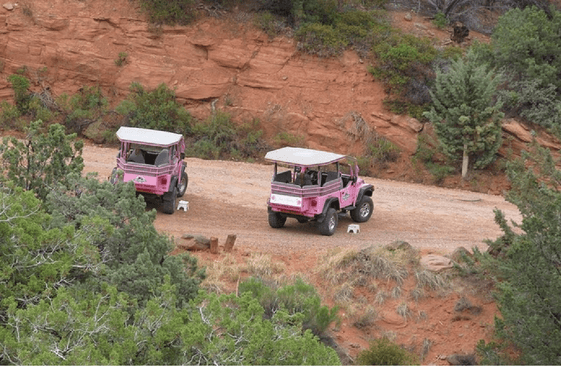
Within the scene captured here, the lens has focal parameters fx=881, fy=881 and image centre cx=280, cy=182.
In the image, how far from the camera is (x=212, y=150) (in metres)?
28.2

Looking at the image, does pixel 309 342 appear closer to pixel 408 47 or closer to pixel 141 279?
pixel 141 279

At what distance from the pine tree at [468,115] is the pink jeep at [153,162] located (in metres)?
9.41

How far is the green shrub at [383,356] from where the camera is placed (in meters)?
15.3

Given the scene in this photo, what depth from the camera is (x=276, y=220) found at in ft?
67.3

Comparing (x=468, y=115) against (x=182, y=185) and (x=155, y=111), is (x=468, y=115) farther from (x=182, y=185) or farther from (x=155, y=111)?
(x=155, y=111)

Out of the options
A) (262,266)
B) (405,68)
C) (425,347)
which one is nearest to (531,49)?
(405,68)

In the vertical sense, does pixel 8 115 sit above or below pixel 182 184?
below

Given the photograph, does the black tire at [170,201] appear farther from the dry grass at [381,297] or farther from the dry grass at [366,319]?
the dry grass at [366,319]

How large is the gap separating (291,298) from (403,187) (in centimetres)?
1148

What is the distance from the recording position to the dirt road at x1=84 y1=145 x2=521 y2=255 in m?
20.0

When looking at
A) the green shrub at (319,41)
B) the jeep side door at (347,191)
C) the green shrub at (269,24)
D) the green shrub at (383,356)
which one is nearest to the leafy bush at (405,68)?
the green shrub at (319,41)

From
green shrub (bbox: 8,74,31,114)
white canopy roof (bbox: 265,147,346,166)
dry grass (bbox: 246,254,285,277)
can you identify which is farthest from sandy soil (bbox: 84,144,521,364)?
green shrub (bbox: 8,74,31,114)

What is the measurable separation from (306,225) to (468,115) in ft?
26.8

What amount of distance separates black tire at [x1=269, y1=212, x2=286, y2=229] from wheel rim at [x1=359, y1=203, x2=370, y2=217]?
2.08m
